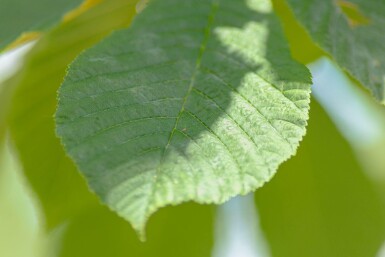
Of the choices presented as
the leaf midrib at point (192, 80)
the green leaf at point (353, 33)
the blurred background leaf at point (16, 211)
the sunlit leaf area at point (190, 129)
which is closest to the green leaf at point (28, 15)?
the sunlit leaf area at point (190, 129)

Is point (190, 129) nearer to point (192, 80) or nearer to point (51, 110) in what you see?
point (192, 80)

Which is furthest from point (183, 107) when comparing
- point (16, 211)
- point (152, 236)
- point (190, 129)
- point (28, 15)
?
point (16, 211)

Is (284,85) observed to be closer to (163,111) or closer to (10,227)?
(163,111)

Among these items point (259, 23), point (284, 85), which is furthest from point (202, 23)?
point (284, 85)

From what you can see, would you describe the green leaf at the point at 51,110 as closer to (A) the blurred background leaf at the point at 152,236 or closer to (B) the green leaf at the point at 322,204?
(A) the blurred background leaf at the point at 152,236

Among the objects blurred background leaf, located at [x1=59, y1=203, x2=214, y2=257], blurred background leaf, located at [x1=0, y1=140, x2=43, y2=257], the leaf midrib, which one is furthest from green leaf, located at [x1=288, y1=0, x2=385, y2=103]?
blurred background leaf, located at [x1=0, y1=140, x2=43, y2=257]

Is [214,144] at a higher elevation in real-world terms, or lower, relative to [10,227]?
higher

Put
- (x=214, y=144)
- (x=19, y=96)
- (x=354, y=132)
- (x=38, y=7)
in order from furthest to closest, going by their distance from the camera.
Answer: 1. (x=354, y=132)
2. (x=19, y=96)
3. (x=38, y=7)
4. (x=214, y=144)

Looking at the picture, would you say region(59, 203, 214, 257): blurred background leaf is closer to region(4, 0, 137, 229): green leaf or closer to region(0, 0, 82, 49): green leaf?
region(4, 0, 137, 229): green leaf
